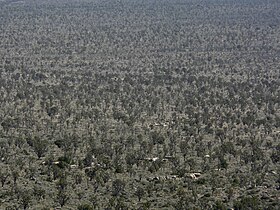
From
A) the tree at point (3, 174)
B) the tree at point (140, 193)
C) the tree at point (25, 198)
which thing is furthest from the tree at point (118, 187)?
the tree at point (3, 174)

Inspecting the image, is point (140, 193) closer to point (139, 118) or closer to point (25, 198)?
point (25, 198)

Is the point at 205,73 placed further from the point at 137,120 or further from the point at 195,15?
the point at 195,15

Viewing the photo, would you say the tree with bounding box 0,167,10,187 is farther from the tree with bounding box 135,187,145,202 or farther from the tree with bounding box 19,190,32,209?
the tree with bounding box 135,187,145,202

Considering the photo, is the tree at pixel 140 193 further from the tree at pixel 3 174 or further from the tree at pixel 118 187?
the tree at pixel 3 174

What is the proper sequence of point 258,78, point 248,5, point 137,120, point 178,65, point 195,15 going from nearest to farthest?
point 137,120, point 258,78, point 178,65, point 195,15, point 248,5

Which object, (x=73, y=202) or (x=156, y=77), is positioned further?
(x=156, y=77)

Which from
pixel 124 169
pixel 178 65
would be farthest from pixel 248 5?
pixel 124 169

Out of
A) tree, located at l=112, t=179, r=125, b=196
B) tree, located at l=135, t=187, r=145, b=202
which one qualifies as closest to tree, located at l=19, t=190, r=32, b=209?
tree, located at l=112, t=179, r=125, b=196

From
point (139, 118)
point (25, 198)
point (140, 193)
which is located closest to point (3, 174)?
point (25, 198)
